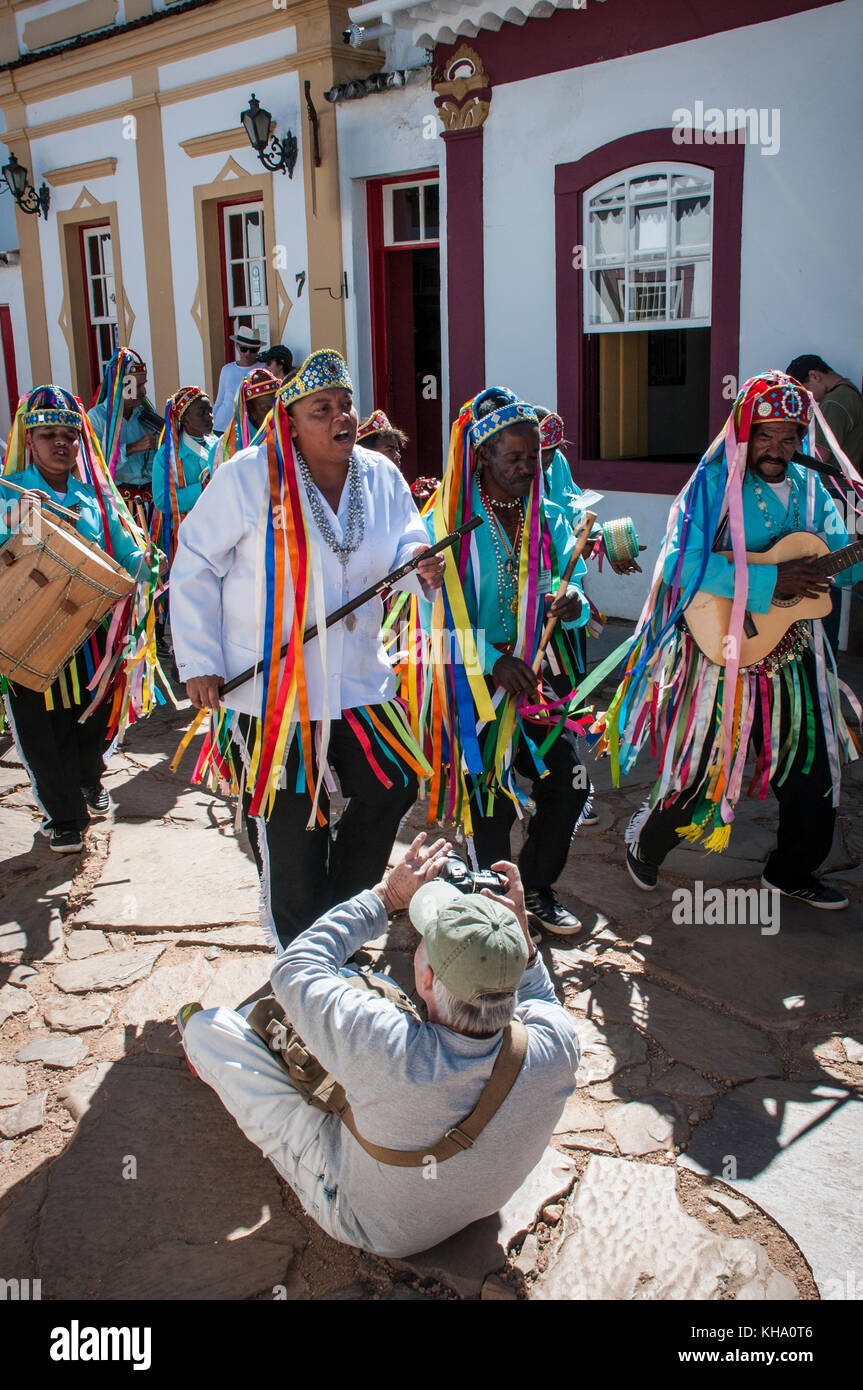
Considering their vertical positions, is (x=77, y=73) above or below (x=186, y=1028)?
above

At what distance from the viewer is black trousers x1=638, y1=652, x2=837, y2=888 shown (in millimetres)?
3822

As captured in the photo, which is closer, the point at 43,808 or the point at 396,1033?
the point at 396,1033

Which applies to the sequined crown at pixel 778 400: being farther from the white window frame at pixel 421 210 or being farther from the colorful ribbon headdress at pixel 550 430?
the white window frame at pixel 421 210

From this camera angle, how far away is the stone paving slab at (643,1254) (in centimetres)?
232

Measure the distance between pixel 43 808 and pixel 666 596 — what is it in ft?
8.68

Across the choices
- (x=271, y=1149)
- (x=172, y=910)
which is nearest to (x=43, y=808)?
(x=172, y=910)

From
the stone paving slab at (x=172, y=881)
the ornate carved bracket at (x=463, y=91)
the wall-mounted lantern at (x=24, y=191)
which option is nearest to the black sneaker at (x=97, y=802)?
the stone paving slab at (x=172, y=881)

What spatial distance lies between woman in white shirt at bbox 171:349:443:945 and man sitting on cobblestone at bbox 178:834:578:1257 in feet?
2.67

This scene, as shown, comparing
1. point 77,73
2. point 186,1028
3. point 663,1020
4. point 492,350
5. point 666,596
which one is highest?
point 77,73

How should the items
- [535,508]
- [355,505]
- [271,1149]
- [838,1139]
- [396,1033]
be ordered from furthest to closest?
1. [535,508]
2. [355,505]
3. [838,1139]
4. [271,1149]
5. [396,1033]

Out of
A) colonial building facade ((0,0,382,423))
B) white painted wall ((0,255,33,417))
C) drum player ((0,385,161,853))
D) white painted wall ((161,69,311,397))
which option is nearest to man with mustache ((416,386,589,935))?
drum player ((0,385,161,853))

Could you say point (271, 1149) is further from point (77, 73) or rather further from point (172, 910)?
point (77, 73)

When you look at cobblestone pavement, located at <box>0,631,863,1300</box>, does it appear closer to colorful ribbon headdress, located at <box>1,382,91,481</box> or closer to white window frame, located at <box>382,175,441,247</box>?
colorful ribbon headdress, located at <box>1,382,91,481</box>

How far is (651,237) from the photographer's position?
7.52 metres
